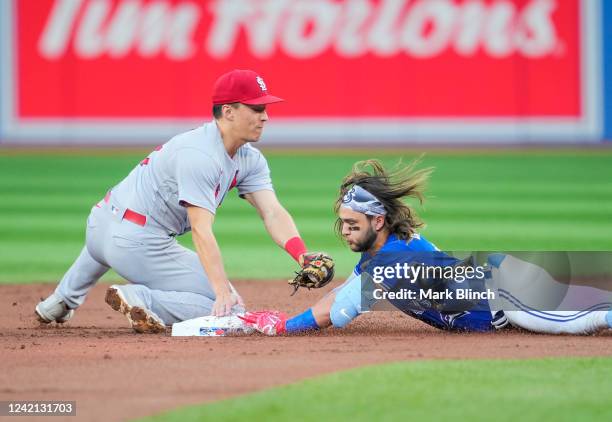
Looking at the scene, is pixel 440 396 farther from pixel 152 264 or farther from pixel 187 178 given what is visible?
pixel 152 264

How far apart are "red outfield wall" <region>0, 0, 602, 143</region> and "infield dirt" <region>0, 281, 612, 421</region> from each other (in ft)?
44.1

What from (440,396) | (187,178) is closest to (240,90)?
(187,178)

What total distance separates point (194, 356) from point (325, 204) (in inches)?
318

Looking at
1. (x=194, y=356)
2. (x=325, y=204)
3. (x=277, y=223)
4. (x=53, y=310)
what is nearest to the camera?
(x=194, y=356)

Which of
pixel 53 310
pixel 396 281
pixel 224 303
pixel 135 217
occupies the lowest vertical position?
pixel 53 310

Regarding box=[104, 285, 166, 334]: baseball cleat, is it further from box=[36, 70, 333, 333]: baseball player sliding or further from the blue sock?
the blue sock

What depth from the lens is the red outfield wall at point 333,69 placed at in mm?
20016

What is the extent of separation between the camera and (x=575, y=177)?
15711mm

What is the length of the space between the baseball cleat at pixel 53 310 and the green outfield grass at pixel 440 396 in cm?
248

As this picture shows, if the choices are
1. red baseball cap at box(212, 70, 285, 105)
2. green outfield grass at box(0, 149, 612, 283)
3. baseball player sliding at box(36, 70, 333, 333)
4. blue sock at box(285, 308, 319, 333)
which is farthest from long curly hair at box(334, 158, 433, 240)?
green outfield grass at box(0, 149, 612, 283)

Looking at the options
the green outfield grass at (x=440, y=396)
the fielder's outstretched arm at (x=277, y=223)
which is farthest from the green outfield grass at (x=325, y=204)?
the green outfield grass at (x=440, y=396)

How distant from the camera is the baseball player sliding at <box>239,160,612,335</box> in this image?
5.78 meters

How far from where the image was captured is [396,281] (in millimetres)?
5766

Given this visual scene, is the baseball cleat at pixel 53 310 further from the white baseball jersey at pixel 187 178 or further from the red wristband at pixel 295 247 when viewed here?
the red wristband at pixel 295 247
